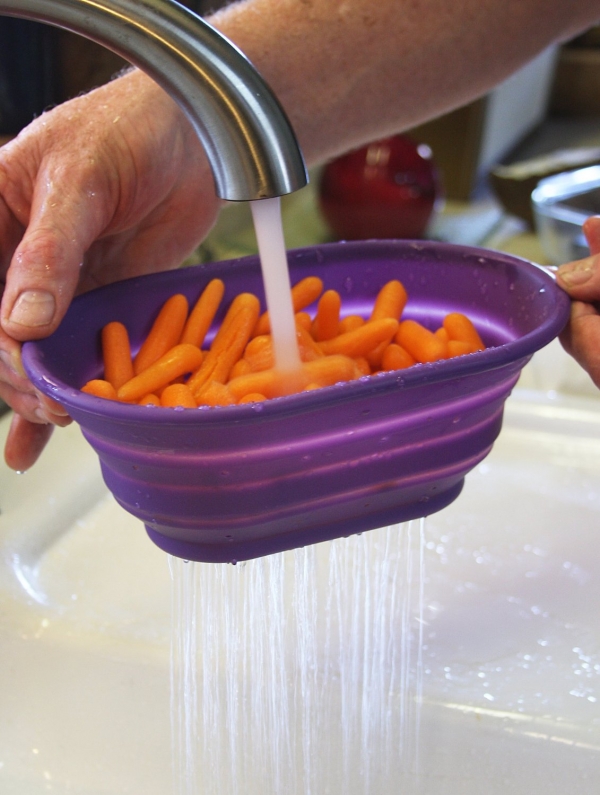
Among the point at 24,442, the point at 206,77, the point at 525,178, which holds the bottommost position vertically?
the point at 525,178

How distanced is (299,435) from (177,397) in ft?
0.29

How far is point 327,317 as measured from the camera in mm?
527

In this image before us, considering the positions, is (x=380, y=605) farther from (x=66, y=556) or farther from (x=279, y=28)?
(x=279, y=28)

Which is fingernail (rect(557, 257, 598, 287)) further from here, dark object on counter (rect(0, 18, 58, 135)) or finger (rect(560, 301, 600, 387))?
dark object on counter (rect(0, 18, 58, 135))

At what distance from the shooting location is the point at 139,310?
51 cm

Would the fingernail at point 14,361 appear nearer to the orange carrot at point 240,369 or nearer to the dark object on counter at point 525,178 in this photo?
the orange carrot at point 240,369

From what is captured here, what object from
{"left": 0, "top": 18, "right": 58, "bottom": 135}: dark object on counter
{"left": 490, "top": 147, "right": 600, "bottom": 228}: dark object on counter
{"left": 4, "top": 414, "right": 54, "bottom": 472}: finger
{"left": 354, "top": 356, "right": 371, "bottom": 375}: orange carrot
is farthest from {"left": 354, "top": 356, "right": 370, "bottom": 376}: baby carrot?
{"left": 490, "top": 147, "right": 600, "bottom": 228}: dark object on counter

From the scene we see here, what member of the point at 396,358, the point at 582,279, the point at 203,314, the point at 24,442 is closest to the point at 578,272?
the point at 582,279

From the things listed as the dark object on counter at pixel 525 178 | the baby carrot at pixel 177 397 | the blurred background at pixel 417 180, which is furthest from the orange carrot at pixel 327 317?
the dark object on counter at pixel 525 178

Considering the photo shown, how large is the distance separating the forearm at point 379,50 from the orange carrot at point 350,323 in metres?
0.22

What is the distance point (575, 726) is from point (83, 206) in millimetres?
402

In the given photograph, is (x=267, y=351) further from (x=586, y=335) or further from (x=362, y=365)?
(x=586, y=335)

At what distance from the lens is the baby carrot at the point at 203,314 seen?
1.67ft

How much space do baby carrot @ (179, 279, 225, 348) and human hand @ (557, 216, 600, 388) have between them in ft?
0.64
